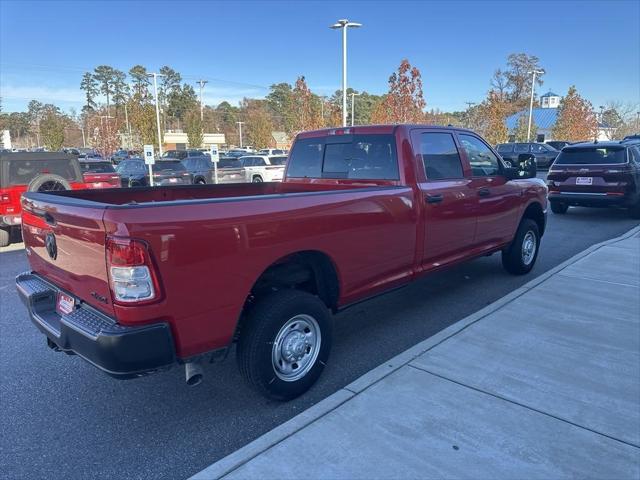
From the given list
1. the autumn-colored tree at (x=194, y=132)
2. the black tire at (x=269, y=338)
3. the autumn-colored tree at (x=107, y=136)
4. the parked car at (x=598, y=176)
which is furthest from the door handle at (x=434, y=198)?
the autumn-colored tree at (x=194, y=132)

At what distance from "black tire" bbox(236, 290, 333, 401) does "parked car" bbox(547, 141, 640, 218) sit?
33.4ft

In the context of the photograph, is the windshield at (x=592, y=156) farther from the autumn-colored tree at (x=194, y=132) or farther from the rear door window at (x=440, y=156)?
the autumn-colored tree at (x=194, y=132)

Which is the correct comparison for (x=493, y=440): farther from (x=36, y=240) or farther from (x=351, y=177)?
(x=36, y=240)

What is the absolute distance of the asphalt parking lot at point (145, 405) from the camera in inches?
106

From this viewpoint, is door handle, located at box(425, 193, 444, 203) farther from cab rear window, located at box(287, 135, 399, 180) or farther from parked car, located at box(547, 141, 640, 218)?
parked car, located at box(547, 141, 640, 218)

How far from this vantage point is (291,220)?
9.82ft

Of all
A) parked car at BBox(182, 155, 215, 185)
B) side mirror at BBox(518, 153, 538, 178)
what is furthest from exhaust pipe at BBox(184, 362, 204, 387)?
parked car at BBox(182, 155, 215, 185)

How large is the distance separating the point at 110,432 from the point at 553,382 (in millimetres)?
3165

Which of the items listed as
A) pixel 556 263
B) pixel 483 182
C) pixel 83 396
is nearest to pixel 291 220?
pixel 83 396

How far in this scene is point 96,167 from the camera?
15.2 m

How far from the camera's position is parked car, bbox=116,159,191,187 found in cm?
1886

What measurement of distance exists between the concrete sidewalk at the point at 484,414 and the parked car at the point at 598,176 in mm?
7462

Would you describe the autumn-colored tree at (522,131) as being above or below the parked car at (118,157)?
above

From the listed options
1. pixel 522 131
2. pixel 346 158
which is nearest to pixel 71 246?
pixel 346 158
